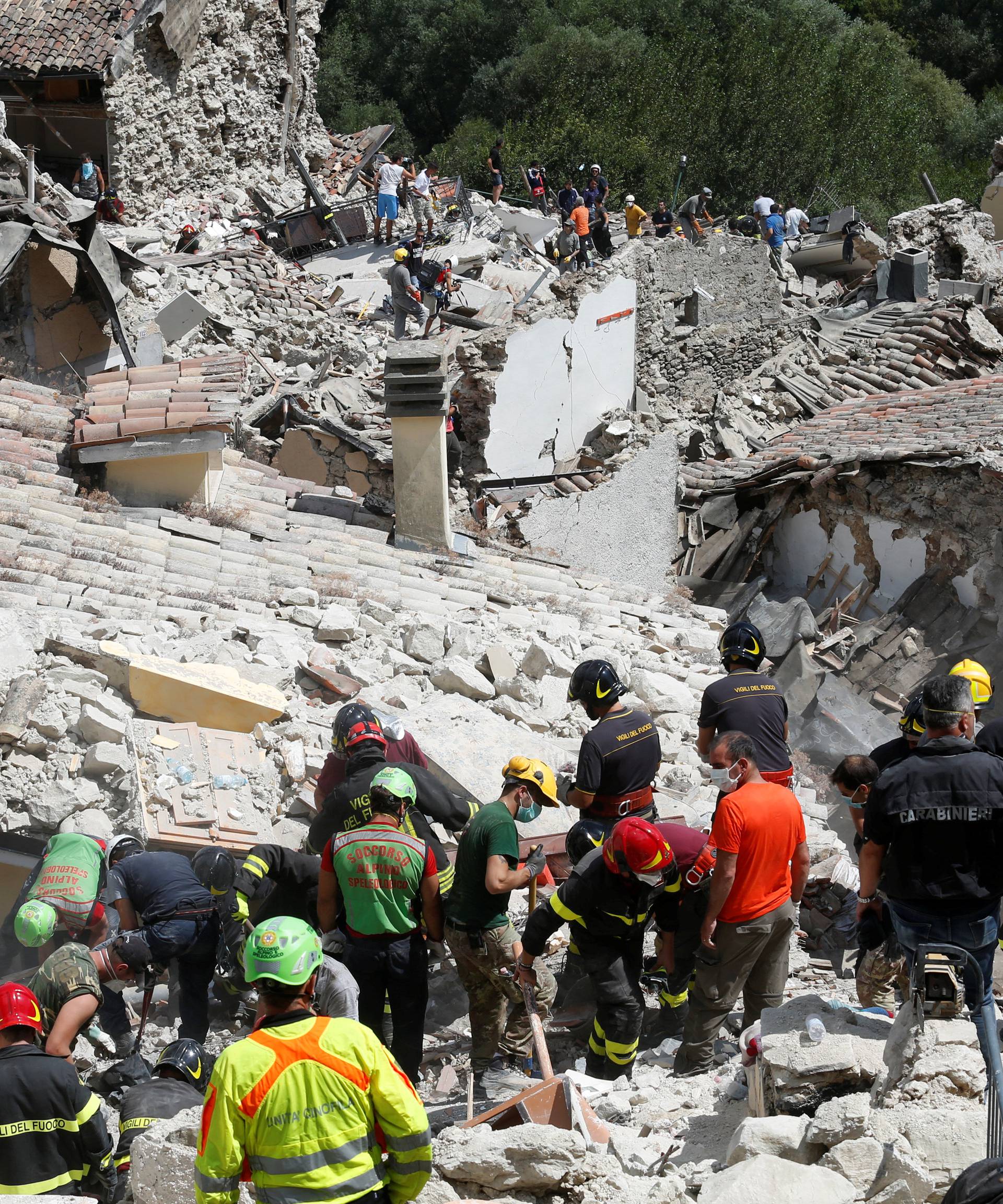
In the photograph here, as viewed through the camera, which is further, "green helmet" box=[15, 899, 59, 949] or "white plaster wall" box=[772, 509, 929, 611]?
"white plaster wall" box=[772, 509, 929, 611]

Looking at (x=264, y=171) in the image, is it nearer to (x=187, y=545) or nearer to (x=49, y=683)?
(x=187, y=545)

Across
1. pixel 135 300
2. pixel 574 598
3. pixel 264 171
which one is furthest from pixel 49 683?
pixel 264 171

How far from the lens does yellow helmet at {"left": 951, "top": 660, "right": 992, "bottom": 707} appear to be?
561 centimetres

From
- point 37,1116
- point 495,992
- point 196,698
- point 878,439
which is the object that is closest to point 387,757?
point 495,992

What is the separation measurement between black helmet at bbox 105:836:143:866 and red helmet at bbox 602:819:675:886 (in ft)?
7.48

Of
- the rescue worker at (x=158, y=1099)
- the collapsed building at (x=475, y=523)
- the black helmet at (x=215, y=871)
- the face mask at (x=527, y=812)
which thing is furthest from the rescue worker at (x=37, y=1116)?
the face mask at (x=527, y=812)

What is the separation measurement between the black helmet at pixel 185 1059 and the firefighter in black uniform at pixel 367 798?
1.03m

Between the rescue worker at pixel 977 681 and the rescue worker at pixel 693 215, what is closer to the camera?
the rescue worker at pixel 977 681

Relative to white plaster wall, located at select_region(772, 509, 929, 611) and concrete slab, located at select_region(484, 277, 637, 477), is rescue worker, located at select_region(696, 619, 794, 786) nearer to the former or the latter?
white plaster wall, located at select_region(772, 509, 929, 611)

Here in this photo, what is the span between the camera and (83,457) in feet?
31.3

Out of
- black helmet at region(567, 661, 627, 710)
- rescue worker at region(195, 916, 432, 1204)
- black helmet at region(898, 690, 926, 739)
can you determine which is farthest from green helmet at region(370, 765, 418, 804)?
black helmet at region(898, 690, 926, 739)

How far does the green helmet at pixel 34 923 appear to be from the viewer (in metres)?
5.10

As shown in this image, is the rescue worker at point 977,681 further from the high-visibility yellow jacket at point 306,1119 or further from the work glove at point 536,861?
the high-visibility yellow jacket at point 306,1119

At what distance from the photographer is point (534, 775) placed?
16.8 ft
